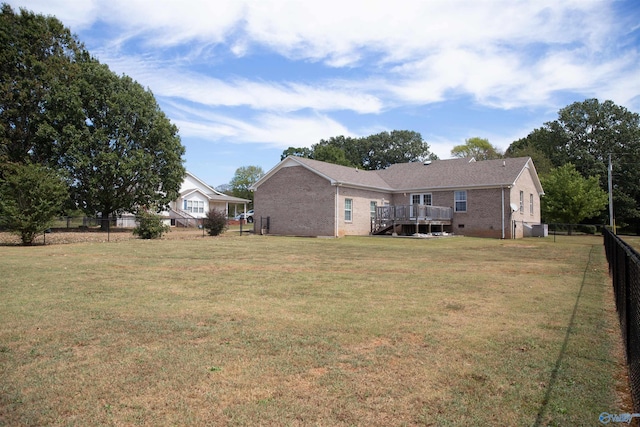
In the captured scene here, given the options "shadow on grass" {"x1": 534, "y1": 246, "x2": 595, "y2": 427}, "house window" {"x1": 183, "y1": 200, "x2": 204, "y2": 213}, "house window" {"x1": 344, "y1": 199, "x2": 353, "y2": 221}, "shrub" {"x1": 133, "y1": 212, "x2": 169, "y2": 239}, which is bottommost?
"shadow on grass" {"x1": 534, "y1": 246, "x2": 595, "y2": 427}

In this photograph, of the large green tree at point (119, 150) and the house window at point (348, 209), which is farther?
the large green tree at point (119, 150)

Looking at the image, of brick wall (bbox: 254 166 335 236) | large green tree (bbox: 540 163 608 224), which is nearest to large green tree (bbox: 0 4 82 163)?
brick wall (bbox: 254 166 335 236)

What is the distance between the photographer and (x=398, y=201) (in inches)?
1347

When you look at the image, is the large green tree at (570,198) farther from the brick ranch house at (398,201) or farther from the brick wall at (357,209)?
the brick wall at (357,209)

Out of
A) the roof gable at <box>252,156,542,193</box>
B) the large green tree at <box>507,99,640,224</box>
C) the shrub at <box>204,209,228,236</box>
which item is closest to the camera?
the shrub at <box>204,209,228,236</box>

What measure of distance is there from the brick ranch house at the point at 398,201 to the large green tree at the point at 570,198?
19.7 feet

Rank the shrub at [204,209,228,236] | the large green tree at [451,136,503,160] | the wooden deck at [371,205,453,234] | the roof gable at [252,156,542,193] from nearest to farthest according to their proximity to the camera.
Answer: the wooden deck at [371,205,453,234] < the shrub at [204,209,228,236] < the roof gable at [252,156,542,193] < the large green tree at [451,136,503,160]

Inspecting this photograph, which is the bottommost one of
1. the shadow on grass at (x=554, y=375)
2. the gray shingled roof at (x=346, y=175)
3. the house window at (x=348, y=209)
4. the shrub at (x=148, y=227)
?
the shadow on grass at (x=554, y=375)

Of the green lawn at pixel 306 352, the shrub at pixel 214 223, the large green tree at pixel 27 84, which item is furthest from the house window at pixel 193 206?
the green lawn at pixel 306 352

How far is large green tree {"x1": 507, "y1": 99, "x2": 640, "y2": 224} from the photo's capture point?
49312 mm

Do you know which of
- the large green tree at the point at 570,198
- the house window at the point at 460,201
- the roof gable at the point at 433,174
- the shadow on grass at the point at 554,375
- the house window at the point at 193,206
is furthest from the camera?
the house window at the point at 193,206

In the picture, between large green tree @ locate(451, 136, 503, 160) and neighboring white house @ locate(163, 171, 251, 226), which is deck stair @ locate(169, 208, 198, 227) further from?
large green tree @ locate(451, 136, 503, 160)

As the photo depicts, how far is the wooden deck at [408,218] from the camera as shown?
28203 mm

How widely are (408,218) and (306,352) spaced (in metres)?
24.5
